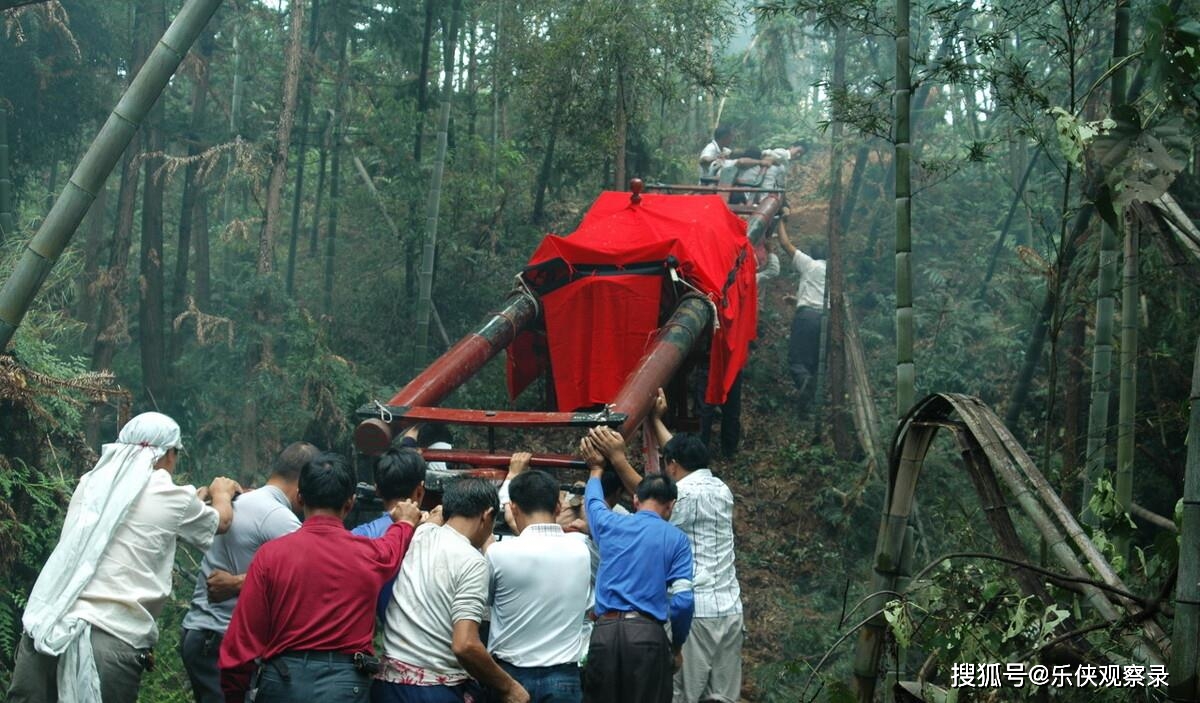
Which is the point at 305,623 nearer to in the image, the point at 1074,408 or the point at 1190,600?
the point at 1190,600

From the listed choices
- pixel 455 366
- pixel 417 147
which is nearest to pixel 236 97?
pixel 417 147

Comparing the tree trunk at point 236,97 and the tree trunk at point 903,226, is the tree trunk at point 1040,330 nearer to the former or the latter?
the tree trunk at point 903,226

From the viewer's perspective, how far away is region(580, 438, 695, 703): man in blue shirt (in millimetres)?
4109

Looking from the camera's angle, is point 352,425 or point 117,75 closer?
point 352,425

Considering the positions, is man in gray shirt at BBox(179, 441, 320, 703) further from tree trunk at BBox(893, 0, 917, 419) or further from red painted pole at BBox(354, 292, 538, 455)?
tree trunk at BBox(893, 0, 917, 419)

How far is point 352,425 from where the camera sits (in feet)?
27.8

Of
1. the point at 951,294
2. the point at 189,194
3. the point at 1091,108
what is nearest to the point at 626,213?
the point at 1091,108

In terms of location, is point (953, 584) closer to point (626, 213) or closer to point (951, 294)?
point (626, 213)

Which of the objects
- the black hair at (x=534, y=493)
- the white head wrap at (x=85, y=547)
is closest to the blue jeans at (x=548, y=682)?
the black hair at (x=534, y=493)

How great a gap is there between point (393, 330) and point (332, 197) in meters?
1.56

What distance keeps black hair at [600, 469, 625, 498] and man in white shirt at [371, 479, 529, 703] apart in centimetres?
128

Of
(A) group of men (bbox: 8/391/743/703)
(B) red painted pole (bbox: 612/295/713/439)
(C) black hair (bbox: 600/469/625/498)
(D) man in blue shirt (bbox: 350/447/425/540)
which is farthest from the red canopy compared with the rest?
(D) man in blue shirt (bbox: 350/447/425/540)

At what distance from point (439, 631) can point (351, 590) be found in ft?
0.99

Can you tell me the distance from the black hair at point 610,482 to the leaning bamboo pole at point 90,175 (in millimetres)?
2504
